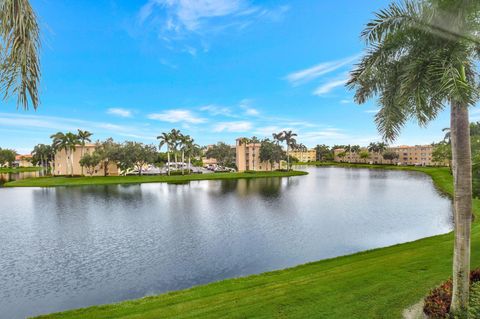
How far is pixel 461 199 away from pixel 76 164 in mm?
96359

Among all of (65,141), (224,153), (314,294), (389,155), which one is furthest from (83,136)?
(389,155)

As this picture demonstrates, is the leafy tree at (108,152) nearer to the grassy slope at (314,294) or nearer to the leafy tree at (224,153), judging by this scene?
the leafy tree at (224,153)

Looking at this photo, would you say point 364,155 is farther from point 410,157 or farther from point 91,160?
point 91,160

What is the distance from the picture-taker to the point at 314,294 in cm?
1120

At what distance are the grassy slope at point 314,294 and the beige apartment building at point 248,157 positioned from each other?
87.5 m

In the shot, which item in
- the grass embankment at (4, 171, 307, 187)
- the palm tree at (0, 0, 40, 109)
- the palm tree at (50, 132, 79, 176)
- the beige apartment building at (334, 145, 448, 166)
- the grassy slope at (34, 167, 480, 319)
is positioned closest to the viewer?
the palm tree at (0, 0, 40, 109)

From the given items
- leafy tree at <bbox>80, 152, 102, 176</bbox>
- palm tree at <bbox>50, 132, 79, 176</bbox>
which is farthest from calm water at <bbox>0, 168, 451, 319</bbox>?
palm tree at <bbox>50, 132, 79, 176</bbox>

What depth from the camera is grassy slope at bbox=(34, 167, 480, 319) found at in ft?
32.6

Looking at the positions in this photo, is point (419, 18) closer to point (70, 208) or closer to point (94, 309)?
point (94, 309)

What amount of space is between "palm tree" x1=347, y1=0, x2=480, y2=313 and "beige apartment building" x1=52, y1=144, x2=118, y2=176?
296ft

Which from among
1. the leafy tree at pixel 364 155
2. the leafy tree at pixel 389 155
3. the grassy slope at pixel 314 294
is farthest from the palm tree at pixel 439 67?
the leafy tree at pixel 364 155

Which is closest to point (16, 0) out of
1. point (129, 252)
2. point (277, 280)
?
point (277, 280)

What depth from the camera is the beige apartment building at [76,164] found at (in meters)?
85.5

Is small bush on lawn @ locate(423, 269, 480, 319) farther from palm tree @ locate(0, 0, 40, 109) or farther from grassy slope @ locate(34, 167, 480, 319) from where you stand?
palm tree @ locate(0, 0, 40, 109)
